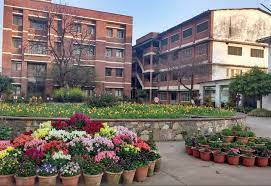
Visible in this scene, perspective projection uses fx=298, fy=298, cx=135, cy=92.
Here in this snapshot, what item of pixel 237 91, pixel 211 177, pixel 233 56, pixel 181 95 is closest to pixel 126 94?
pixel 181 95

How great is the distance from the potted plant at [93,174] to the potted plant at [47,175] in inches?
24.3

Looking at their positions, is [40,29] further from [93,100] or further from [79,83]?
A: [93,100]

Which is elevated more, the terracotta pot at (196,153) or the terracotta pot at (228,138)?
the terracotta pot at (228,138)

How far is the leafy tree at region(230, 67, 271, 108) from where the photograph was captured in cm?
2914

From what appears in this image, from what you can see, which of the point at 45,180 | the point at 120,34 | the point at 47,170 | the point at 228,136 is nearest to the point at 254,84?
the point at 228,136

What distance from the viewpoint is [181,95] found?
4781 centimetres

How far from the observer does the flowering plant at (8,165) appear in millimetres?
6122

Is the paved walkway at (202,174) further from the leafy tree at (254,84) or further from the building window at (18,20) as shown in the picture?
the building window at (18,20)

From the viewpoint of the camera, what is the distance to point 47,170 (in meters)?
6.15

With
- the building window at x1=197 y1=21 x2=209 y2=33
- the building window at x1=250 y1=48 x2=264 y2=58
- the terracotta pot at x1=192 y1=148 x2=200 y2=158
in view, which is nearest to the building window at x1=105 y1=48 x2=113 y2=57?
the building window at x1=197 y1=21 x2=209 y2=33

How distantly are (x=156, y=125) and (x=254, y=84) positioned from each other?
67.2ft

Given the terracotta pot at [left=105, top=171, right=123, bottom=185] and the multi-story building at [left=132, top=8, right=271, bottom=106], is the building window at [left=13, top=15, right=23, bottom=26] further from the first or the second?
the terracotta pot at [left=105, top=171, right=123, bottom=185]

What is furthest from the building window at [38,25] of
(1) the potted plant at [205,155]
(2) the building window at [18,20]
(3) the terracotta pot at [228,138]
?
(1) the potted plant at [205,155]

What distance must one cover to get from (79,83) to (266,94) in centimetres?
2392
